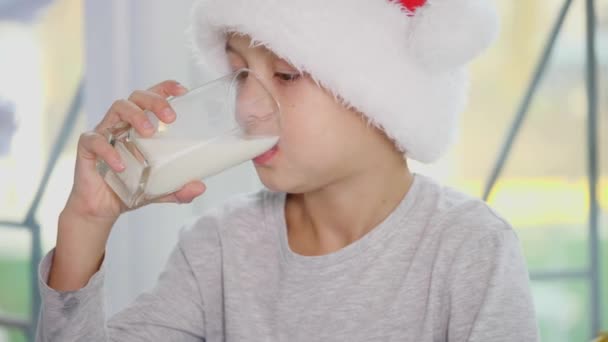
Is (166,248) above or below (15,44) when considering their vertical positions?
below

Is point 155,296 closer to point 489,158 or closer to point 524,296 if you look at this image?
point 524,296

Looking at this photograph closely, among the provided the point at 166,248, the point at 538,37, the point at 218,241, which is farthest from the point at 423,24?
the point at 538,37

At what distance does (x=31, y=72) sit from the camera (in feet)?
7.27

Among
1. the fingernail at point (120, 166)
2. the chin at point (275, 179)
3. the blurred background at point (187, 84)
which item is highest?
the fingernail at point (120, 166)

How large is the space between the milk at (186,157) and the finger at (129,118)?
2 centimetres

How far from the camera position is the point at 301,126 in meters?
1.13

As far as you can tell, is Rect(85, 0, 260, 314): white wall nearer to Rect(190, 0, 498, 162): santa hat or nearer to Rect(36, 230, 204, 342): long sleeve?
Rect(36, 230, 204, 342): long sleeve

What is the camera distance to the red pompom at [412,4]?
1160mm

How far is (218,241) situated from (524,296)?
502 millimetres

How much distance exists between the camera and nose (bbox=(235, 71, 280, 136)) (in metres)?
1.03

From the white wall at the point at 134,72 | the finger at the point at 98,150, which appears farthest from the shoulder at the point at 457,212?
the white wall at the point at 134,72

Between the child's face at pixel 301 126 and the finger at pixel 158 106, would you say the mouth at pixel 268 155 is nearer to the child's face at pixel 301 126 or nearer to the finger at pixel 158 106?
the child's face at pixel 301 126

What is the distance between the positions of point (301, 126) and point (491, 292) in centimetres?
35

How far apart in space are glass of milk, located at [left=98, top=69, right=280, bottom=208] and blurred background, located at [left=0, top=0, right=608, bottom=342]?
22.2 inches
